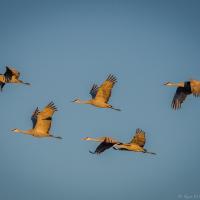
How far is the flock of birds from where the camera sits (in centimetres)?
4578

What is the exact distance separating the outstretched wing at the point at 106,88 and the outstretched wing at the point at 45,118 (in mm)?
2825

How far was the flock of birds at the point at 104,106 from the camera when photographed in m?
45.8

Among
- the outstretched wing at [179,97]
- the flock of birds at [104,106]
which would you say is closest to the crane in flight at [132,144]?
the flock of birds at [104,106]

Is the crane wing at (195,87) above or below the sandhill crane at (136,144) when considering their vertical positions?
above

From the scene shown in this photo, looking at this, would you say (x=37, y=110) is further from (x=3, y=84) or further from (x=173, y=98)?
(x=173, y=98)

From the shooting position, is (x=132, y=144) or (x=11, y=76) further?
(x=11, y=76)

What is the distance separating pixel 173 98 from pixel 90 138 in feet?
17.6

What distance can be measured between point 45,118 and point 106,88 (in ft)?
12.7

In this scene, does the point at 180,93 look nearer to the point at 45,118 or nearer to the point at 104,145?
the point at 104,145

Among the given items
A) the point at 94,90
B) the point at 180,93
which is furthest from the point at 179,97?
the point at 94,90

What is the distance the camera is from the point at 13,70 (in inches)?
1953

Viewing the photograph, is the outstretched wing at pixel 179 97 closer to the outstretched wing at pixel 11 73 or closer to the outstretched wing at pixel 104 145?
the outstretched wing at pixel 104 145

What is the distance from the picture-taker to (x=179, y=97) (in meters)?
47.5

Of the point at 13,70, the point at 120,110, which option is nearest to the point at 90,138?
the point at 120,110
